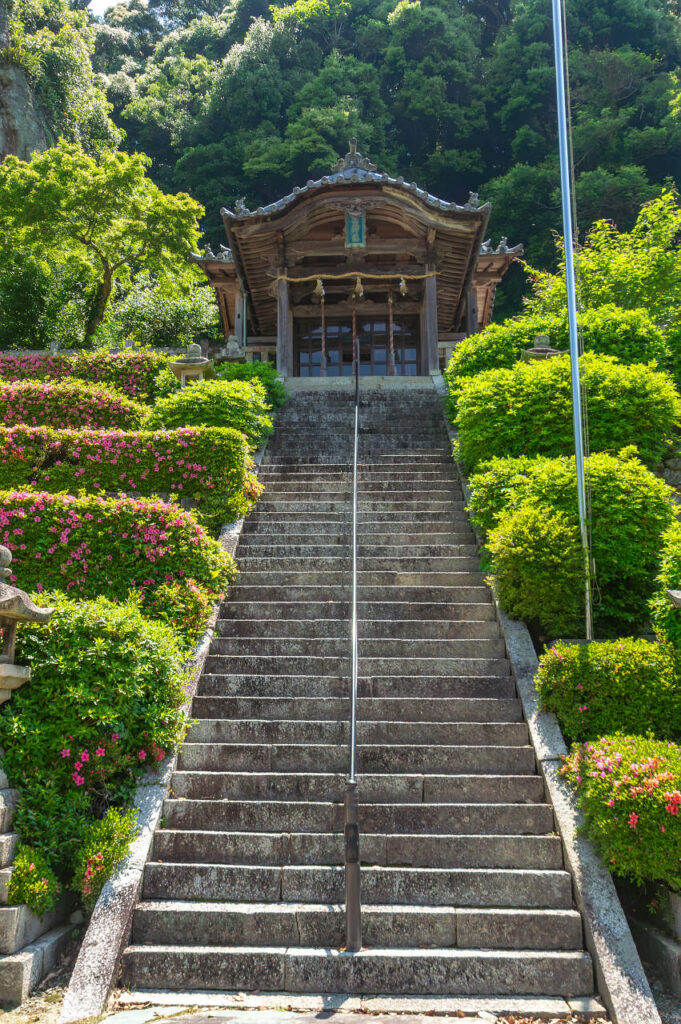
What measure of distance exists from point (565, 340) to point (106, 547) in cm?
813

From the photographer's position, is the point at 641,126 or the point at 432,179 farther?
the point at 432,179

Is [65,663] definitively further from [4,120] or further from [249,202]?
[249,202]

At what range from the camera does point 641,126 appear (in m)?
30.8

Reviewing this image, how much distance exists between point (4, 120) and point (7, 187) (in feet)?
37.5

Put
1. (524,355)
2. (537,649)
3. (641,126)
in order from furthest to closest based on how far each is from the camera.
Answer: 1. (641,126)
2. (524,355)
3. (537,649)

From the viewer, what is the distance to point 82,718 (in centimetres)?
479

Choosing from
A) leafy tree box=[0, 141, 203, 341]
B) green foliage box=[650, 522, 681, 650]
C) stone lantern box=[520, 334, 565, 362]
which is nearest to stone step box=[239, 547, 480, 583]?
green foliage box=[650, 522, 681, 650]

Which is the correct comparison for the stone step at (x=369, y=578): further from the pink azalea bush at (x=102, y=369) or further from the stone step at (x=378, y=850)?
the pink azalea bush at (x=102, y=369)

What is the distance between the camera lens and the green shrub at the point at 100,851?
4316 millimetres

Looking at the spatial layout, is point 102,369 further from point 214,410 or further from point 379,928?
point 379,928

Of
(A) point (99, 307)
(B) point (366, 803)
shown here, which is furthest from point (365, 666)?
(A) point (99, 307)

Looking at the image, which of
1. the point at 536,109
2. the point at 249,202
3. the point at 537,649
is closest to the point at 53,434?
the point at 537,649

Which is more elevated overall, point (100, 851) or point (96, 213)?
point (96, 213)

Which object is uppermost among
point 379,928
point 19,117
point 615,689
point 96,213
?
point 19,117
